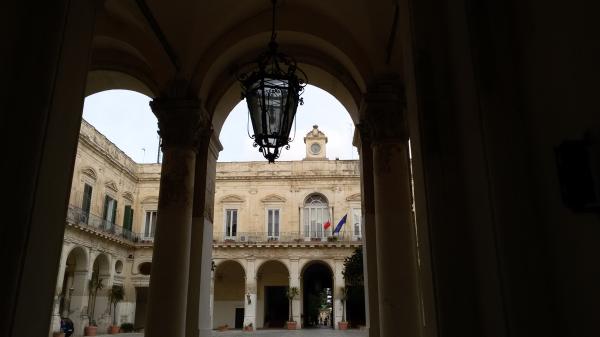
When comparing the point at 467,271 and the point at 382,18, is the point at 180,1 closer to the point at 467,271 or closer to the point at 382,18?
the point at 382,18

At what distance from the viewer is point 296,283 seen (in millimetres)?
26219

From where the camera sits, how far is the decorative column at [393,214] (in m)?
5.15

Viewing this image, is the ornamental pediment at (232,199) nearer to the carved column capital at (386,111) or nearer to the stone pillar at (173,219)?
the stone pillar at (173,219)

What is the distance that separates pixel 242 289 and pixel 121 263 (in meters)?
7.31

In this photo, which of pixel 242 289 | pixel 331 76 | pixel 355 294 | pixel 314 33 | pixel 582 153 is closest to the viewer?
pixel 582 153

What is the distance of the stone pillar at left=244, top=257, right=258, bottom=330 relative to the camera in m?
26.1

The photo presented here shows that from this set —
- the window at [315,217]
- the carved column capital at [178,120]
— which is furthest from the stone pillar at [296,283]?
Answer: the carved column capital at [178,120]

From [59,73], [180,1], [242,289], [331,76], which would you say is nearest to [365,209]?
[331,76]

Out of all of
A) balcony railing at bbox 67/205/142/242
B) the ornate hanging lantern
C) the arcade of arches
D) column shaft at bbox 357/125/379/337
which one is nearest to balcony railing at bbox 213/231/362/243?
balcony railing at bbox 67/205/142/242

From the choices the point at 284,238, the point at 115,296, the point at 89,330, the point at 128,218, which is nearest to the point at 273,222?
the point at 284,238

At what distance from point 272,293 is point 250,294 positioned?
11.5 feet

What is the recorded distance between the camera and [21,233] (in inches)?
85.0

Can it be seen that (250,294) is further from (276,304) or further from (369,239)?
(369,239)

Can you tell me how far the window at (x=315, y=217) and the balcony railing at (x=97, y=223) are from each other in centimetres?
986
